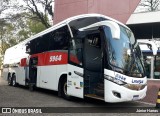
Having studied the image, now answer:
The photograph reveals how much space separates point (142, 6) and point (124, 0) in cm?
169

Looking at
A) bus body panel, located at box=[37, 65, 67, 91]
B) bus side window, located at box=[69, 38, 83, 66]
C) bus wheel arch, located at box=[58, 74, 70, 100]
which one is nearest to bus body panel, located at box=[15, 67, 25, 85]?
bus body panel, located at box=[37, 65, 67, 91]

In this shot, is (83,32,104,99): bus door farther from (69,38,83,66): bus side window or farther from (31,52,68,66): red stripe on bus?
(31,52,68,66): red stripe on bus

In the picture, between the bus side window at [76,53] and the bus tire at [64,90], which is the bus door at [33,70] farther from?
the bus side window at [76,53]

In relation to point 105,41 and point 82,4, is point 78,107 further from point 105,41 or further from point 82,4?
point 82,4

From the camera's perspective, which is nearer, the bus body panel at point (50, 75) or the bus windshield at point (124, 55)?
the bus windshield at point (124, 55)

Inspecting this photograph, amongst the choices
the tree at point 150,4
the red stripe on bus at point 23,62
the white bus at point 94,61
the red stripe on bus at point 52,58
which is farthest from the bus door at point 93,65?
the tree at point 150,4

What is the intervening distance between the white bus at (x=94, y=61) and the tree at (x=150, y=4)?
12.6m

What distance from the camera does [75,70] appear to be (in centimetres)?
1157

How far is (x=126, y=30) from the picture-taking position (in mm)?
11500

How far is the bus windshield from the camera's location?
33.5ft

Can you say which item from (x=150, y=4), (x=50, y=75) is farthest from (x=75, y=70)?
(x=150, y=4)

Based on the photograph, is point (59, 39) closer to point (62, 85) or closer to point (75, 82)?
point (62, 85)

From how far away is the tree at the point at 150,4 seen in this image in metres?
24.4

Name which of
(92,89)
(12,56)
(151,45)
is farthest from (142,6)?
(92,89)
